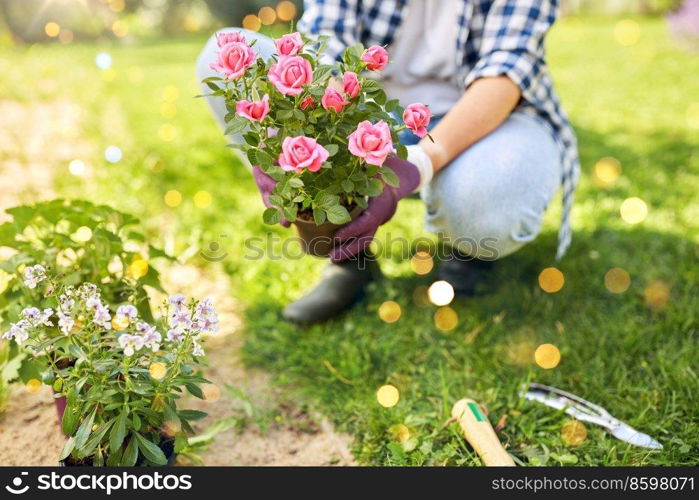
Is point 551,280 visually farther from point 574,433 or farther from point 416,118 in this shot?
point 416,118

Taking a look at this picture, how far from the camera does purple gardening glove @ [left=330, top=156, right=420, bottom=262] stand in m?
1.37

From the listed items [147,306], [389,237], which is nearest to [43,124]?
[389,237]

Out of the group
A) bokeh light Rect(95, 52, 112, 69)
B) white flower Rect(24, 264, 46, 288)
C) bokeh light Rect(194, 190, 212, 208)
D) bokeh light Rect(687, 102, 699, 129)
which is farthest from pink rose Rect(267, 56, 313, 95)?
bokeh light Rect(95, 52, 112, 69)

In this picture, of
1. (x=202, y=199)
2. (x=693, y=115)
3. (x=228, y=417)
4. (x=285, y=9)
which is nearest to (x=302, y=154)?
(x=228, y=417)

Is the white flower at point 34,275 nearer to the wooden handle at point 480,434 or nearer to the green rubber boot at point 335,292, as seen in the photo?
the green rubber boot at point 335,292

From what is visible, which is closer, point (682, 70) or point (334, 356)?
point (334, 356)

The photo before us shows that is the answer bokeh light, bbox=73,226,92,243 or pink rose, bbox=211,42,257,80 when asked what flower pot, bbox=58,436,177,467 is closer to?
bokeh light, bbox=73,226,92,243

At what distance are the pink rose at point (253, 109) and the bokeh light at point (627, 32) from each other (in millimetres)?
6005

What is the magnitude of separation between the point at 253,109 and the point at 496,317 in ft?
3.24

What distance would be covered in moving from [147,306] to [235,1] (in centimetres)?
865

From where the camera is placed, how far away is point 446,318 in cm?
186

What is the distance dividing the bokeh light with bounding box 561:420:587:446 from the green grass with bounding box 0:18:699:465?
0.02 meters

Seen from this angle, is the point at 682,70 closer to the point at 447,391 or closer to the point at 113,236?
the point at 447,391

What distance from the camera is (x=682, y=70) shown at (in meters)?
4.79
